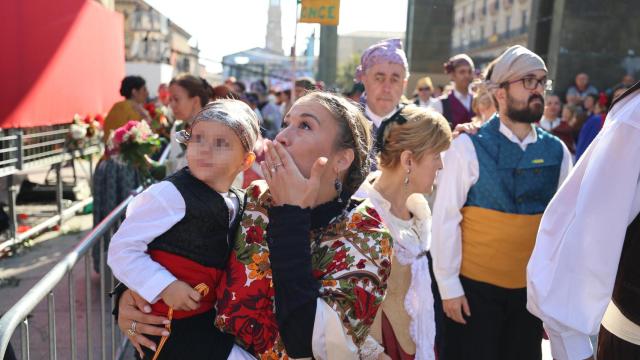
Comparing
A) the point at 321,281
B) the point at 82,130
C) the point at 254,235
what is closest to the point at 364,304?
the point at 321,281

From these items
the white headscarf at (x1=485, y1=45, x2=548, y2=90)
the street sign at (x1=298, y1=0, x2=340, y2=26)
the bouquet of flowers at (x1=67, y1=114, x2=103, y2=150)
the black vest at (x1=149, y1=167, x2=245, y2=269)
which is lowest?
the bouquet of flowers at (x1=67, y1=114, x2=103, y2=150)

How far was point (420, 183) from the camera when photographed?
2846mm

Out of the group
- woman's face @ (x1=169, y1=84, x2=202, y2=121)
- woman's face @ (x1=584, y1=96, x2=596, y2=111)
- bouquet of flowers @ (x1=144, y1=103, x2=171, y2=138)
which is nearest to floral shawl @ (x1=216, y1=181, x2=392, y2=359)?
woman's face @ (x1=169, y1=84, x2=202, y2=121)

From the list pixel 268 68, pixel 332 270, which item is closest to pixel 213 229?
pixel 332 270

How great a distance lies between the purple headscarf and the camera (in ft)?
13.2

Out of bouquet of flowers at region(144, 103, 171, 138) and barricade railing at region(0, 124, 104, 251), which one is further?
bouquet of flowers at region(144, 103, 171, 138)

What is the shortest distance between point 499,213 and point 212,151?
179 centimetres

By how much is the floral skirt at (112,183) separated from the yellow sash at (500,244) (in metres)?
3.99

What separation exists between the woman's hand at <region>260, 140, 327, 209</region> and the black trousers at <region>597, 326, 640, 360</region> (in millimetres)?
1208

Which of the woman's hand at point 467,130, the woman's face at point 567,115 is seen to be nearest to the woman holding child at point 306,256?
the woman's hand at point 467,130

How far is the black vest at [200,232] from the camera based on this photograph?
194 cm

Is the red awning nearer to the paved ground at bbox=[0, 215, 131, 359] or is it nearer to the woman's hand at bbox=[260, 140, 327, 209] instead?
the paved ground at bbox=[0, 215, 131, 359]

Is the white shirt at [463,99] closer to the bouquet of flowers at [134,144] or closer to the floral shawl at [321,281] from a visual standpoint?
the bouquet of flowers at [134,144]

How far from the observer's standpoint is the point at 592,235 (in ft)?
6.27
